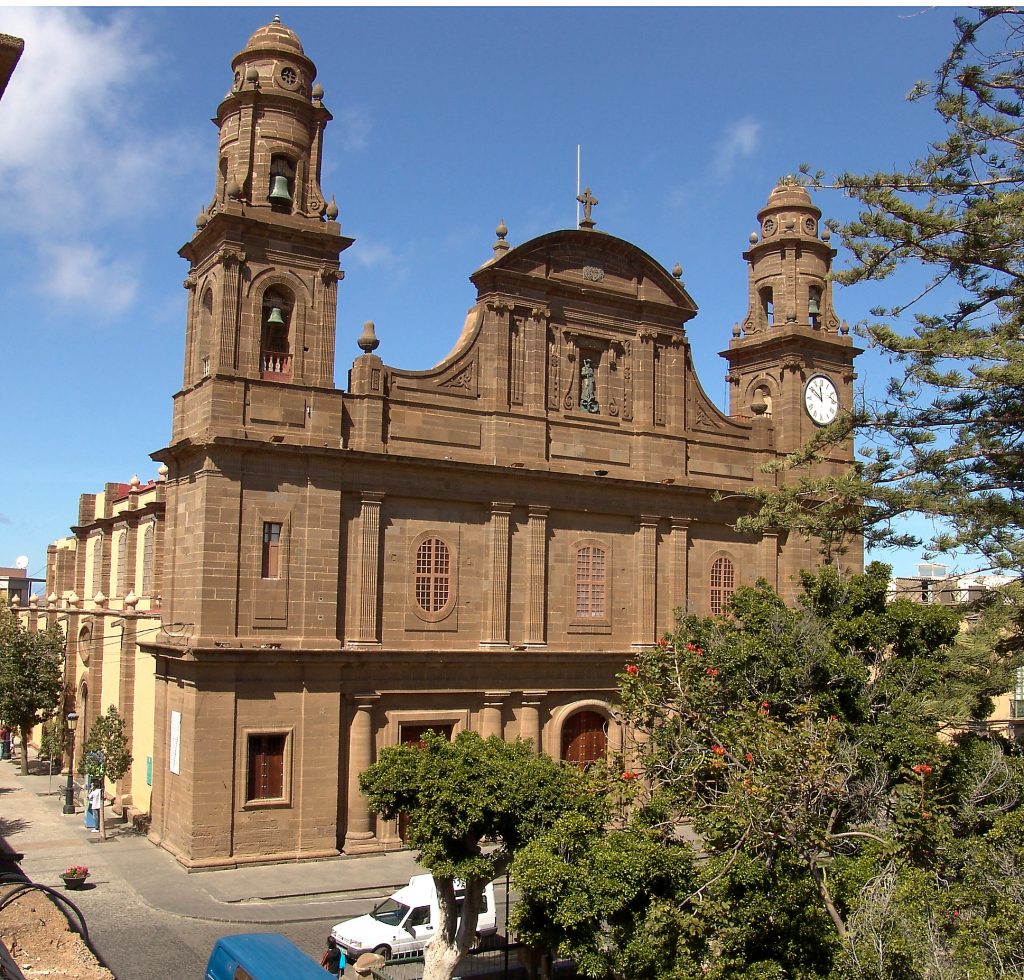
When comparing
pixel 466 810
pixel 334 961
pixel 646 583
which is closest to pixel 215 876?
pixel 334 961

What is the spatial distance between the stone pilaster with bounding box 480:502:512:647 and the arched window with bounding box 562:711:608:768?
10.9ft

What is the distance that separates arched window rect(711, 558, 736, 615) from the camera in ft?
108

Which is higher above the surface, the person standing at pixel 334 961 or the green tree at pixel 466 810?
the green tree at pixel 466 810

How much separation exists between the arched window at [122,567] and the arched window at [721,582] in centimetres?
1904

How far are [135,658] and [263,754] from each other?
851cm

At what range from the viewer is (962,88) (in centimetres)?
1805

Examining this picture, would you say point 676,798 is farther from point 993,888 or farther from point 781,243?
point 781,243

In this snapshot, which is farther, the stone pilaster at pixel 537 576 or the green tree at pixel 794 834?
the stone pilaster at pixel 537 576

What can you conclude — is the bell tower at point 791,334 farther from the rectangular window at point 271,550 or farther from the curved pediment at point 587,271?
the rectangular window at point 271,550

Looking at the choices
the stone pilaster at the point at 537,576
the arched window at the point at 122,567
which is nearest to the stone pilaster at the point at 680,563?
the stone pilaster at the point at 537,576

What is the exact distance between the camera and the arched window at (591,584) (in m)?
30.3

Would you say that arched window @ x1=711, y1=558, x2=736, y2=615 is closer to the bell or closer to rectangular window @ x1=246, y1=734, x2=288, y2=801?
rectangular window @ x1=246, y1=734, x2=288, y2=801

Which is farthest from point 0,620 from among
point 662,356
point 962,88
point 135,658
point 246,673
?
point 962,88

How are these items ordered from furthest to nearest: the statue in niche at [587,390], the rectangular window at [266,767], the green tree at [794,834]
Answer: the statue in niche at [587,390]
the rectangular window at [266,767]
the green tree at [794,834]
